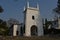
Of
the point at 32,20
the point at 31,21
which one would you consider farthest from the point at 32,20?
the point at 31,21

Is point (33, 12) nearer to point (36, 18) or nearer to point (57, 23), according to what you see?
point (36, 18)

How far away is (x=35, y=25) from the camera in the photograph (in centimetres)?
3519

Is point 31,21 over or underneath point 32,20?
underneath

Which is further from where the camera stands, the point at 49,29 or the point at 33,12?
the point at 49,29

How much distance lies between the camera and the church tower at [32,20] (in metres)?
34.4

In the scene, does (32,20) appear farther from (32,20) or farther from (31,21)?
(31,21)

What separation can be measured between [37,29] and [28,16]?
11.7 ft

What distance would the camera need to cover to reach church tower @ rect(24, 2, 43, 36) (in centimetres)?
3441

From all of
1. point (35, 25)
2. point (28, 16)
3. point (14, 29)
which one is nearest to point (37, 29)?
point (35, 25)

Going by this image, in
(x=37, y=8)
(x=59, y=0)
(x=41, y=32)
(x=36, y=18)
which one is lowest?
(x=41, y=32)

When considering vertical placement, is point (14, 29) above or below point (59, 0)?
below

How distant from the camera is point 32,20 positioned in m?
34.8

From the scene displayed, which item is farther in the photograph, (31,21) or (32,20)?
(32,20)

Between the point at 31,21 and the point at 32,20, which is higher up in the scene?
the point at 32,20
